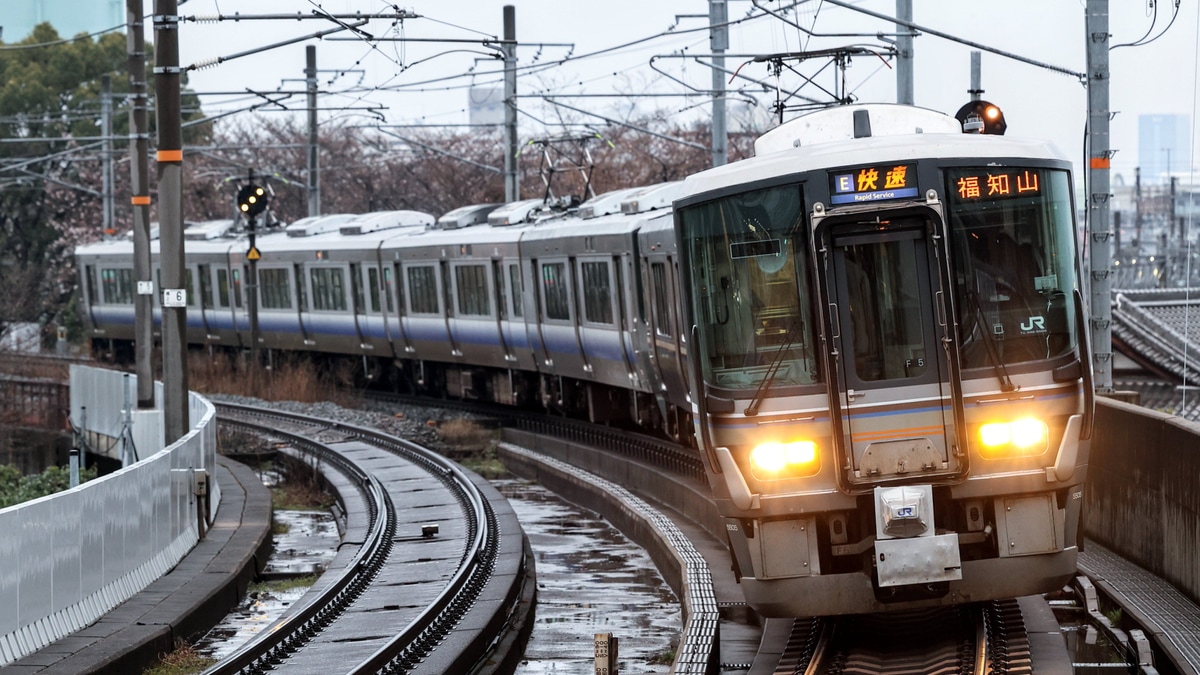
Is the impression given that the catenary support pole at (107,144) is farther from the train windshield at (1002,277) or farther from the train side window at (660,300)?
the train windshield at (1002,277)

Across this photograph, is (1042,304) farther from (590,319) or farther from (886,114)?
(590,319)

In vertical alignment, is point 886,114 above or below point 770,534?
above

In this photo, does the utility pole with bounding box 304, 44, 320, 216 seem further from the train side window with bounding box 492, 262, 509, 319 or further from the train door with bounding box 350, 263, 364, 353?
the train side window with bounding box 492, 262, 509, 319

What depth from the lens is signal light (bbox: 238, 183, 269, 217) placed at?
28.6m

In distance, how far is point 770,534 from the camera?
31.5ft

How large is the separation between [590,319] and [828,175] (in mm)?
13856

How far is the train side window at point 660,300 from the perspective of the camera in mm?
18234

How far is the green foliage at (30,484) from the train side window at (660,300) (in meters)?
7.28

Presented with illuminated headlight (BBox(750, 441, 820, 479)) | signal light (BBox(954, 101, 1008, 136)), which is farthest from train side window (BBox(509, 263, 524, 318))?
illuminated headlight (BBox(750, 441, 820, 479))

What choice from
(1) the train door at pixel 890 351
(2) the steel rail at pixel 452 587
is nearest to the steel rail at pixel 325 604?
(2) the steel rail at pixel 452 587

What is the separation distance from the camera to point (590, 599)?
14.6 metres

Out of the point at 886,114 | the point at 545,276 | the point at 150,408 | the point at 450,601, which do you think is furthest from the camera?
the point at 545,276

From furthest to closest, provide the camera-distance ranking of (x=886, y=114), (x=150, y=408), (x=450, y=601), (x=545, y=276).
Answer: (x=545, y=276)
(x=150, y=408)
(x=450, y=601)
(x=886, y=114)

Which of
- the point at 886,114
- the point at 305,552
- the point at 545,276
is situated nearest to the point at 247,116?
the point at 545,276
